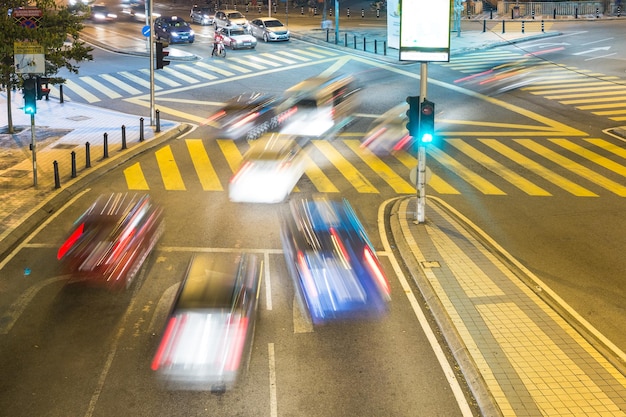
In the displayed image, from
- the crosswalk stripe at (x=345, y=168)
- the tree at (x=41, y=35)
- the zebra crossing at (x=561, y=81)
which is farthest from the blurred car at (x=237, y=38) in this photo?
the crosswalk stripe at (x=345, y=168)

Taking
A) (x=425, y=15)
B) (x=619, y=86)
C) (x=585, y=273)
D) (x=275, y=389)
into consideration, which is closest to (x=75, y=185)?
(x=425, y=15)

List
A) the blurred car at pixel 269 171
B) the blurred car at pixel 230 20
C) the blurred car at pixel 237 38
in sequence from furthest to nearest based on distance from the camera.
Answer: the blurred car at pixel 230 20
the blurred car at pixel 237 38
the blurred car at pixel 269 171

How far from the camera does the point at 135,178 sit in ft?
71.1

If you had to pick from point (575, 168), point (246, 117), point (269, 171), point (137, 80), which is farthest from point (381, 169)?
point (137, 80)

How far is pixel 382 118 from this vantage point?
30.0 m

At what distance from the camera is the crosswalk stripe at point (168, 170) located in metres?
20.9

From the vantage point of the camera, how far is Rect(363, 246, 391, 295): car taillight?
13.7 meters

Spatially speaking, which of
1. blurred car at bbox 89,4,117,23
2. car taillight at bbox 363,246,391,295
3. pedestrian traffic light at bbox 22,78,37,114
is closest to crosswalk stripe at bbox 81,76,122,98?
pedestrian traffic light at bbox 22,78,37,114

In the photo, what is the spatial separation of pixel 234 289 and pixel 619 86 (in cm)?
3075

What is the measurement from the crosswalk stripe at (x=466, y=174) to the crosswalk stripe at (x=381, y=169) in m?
1.91

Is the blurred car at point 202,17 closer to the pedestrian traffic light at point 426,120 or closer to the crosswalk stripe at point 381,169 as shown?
the crosswalk stripe at point 381,169

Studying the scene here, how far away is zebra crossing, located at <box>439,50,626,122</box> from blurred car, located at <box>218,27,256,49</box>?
49.1ft

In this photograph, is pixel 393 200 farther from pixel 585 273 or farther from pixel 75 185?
pixel 75 185

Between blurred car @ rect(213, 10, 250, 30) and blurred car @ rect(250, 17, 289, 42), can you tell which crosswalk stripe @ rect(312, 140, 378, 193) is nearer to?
blurred car @ rect(250, 17, 289, 42)
